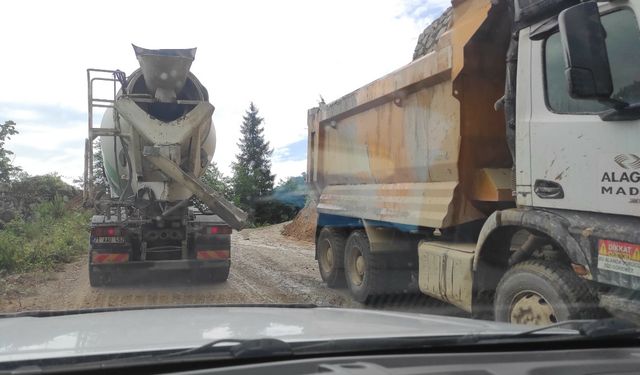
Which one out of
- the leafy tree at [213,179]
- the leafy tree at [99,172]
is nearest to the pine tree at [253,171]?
the leafy tree at [213,179]

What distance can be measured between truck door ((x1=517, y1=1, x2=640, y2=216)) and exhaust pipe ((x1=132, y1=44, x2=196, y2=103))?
543 cm

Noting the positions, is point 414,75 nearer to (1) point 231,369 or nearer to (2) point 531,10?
(2) point 531,10

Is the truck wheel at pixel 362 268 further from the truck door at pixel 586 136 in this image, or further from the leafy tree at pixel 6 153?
the leafy tree at pixel 6 153

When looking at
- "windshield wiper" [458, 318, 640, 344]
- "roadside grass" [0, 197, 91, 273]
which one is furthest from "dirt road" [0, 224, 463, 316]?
"windshield wiper" [458, 318, 640, 344]

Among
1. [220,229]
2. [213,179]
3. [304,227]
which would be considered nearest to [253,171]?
[304,227]

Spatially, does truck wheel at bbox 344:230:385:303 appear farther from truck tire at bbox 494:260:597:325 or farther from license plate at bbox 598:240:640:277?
license plate at bbox 598:240:640:277

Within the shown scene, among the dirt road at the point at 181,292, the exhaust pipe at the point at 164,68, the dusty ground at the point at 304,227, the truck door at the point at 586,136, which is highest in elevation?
the exhaust pipe at the point at 164,68

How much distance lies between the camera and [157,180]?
8977 mm

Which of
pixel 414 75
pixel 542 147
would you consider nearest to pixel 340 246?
pixel 414 75

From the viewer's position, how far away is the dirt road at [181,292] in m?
7.61

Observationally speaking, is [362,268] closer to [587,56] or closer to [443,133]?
[443,133]

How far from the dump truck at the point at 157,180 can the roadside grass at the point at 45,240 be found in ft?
8.09

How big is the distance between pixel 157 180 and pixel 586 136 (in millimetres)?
6739

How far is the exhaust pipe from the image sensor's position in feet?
27.1
